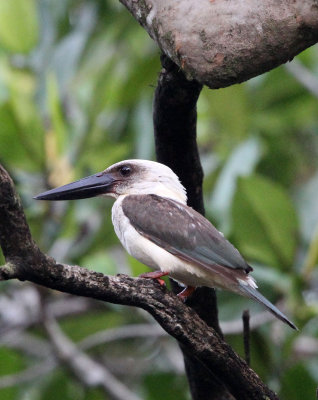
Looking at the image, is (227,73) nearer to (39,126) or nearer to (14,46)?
(39,126)

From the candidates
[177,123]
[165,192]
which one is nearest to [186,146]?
[177,123]

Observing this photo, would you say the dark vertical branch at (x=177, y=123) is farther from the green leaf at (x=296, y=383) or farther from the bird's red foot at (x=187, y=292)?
the green leaf at (x=296, y=383)

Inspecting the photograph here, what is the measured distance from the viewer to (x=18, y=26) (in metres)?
5.79

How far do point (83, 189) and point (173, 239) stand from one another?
0.53m

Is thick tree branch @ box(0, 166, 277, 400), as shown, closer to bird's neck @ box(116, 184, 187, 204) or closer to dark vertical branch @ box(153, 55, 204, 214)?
dark vertical branch @ box(153, 55, 204, 214)

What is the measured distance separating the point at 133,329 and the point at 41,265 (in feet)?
9.21

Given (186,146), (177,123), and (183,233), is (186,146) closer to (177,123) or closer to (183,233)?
(177,123)

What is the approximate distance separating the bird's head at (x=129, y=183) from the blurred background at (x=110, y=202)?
0.77 m

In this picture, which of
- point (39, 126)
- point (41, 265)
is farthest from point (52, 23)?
point (41, 265)

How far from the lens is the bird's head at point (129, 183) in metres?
3.76

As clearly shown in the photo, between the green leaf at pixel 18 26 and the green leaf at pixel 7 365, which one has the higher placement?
the green leaf at pixel 18 26

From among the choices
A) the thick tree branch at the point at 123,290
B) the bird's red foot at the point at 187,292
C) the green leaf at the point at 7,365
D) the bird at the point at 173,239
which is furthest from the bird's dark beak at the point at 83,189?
the green leaf at the point at 7,365

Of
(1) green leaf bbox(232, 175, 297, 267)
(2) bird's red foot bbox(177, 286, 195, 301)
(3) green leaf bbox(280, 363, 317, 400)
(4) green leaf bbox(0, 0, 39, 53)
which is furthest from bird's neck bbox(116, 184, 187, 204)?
(4) green leaf bbox(0, 0, 39, 53)

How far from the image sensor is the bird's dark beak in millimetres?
3682
